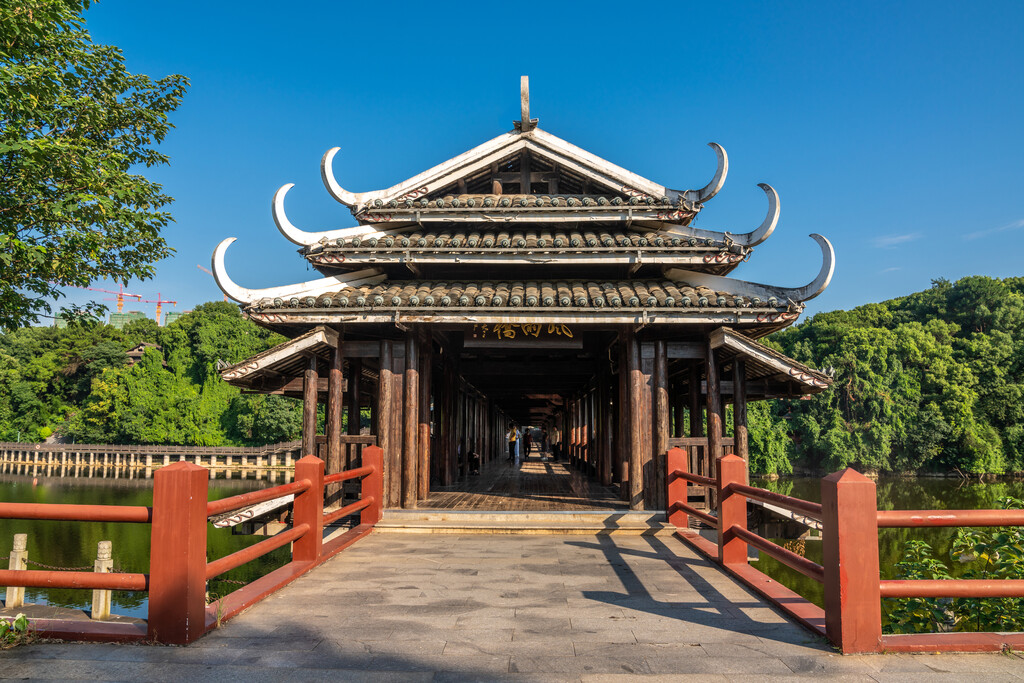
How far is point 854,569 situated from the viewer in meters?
4.57

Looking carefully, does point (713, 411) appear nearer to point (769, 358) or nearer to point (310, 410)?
point (769, 358)

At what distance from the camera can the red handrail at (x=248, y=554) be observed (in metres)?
5.01

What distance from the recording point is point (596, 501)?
11586 millimetres

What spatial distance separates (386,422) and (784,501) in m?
6.41

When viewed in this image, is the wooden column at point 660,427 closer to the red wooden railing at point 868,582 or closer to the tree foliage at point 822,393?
the red wooden railing at point 868,582

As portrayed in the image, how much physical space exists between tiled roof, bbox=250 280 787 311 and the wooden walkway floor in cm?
319

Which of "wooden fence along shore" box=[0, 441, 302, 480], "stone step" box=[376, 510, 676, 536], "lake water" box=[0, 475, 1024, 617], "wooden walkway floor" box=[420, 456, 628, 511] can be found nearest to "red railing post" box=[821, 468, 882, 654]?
"stone step" box=[376, 510, 676, 536]

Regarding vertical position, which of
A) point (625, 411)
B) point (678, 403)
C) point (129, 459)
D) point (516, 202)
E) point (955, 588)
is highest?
point (516, 202)

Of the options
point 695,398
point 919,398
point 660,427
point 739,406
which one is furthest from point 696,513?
point 919,398

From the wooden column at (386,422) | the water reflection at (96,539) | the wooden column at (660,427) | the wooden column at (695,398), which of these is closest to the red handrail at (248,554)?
the wooden column at (386,422)

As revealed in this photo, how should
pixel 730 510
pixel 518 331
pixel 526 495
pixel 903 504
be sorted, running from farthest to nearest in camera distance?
pixel 903 504 < pixel 526 495 < pixel 518 331 < pixel 730 510

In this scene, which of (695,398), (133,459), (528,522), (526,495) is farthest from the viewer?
(133,459)

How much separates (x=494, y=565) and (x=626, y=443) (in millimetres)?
4391

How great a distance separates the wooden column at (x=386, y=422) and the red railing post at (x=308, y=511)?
2.92 m
